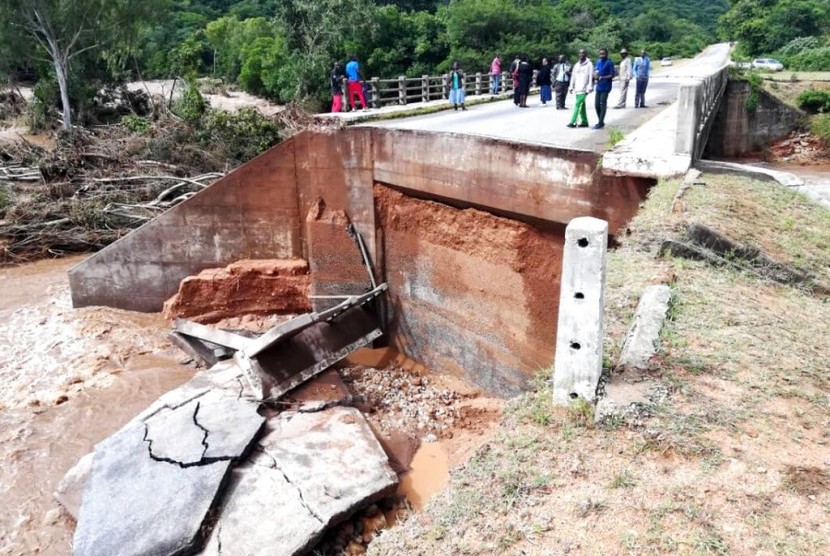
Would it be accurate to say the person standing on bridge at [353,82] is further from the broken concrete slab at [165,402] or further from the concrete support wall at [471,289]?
the broken concrete slab at [165,402]

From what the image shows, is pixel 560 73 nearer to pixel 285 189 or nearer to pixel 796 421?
pixel 285 189

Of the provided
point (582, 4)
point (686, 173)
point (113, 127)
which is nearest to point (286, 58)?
point (113, 127)

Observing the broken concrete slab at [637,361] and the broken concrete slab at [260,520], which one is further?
the broken concrete slab at [260,520]

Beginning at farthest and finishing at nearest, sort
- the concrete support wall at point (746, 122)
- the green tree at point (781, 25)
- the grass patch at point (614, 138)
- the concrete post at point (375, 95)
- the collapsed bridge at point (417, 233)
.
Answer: the green tree at point (781, 25)
the concrete support wall at point (746, 122)
the concrete post at point (375, 95)
the collapsed bridge at point (417, 233)
the grass patch at point (614, 138)

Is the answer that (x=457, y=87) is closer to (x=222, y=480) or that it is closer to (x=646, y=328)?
(x=222, y=480)

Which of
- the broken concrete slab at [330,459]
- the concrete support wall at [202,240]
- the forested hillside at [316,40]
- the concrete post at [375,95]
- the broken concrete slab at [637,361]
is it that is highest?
the forested hillside at [316,40]

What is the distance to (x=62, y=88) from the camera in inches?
938

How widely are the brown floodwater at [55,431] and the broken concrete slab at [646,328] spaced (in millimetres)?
6916

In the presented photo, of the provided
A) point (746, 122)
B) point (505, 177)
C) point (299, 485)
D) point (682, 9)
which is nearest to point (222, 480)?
point (299, 485)

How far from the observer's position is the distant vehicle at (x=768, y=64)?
104 ft

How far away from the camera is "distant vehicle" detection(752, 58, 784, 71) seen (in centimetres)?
3181

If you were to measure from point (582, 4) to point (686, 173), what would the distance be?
4576 centimetres

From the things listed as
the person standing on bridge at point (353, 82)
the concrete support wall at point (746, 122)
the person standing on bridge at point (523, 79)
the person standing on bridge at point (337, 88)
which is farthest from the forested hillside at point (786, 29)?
the person standing on bridge at point (337, 88)

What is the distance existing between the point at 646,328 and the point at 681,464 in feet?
5.04
